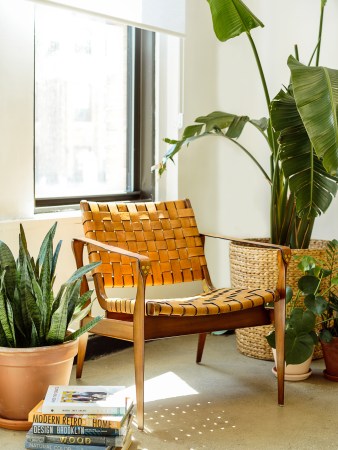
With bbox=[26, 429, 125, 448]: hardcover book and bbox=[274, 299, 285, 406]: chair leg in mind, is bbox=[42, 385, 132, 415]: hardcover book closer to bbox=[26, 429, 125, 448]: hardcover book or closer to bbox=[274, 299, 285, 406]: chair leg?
bbox=[26, 429, 125, 448]: hardcover book

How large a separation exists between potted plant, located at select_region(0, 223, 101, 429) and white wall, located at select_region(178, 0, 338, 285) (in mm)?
1504

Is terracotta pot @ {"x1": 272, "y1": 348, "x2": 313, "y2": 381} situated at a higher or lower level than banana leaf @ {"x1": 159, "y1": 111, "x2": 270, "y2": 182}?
lower

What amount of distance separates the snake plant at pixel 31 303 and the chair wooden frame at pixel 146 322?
0.14 m

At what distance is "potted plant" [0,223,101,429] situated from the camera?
2.56 meters

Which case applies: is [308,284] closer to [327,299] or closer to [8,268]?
[327,299]

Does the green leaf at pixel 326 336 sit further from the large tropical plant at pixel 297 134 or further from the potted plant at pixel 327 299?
the large tropical plant at pixel 297 134

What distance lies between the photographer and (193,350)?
373 centimetres

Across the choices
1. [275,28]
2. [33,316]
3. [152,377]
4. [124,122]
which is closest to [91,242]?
[33,316]

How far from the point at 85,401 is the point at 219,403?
2.48 feet

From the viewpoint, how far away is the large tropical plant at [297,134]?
2.73 m

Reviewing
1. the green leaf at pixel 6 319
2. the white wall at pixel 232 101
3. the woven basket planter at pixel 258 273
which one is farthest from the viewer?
the white wall at pixel 232 101

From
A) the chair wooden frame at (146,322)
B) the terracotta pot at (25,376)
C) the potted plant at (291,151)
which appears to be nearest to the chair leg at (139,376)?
the chair wooden frame at (146,322)

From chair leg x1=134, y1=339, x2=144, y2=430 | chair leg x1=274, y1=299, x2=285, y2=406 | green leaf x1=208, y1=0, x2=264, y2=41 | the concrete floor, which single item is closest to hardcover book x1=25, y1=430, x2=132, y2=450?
the concrete floor

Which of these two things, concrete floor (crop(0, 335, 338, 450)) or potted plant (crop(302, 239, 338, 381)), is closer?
concrete floor (crop(0, 335, 338, 450))
